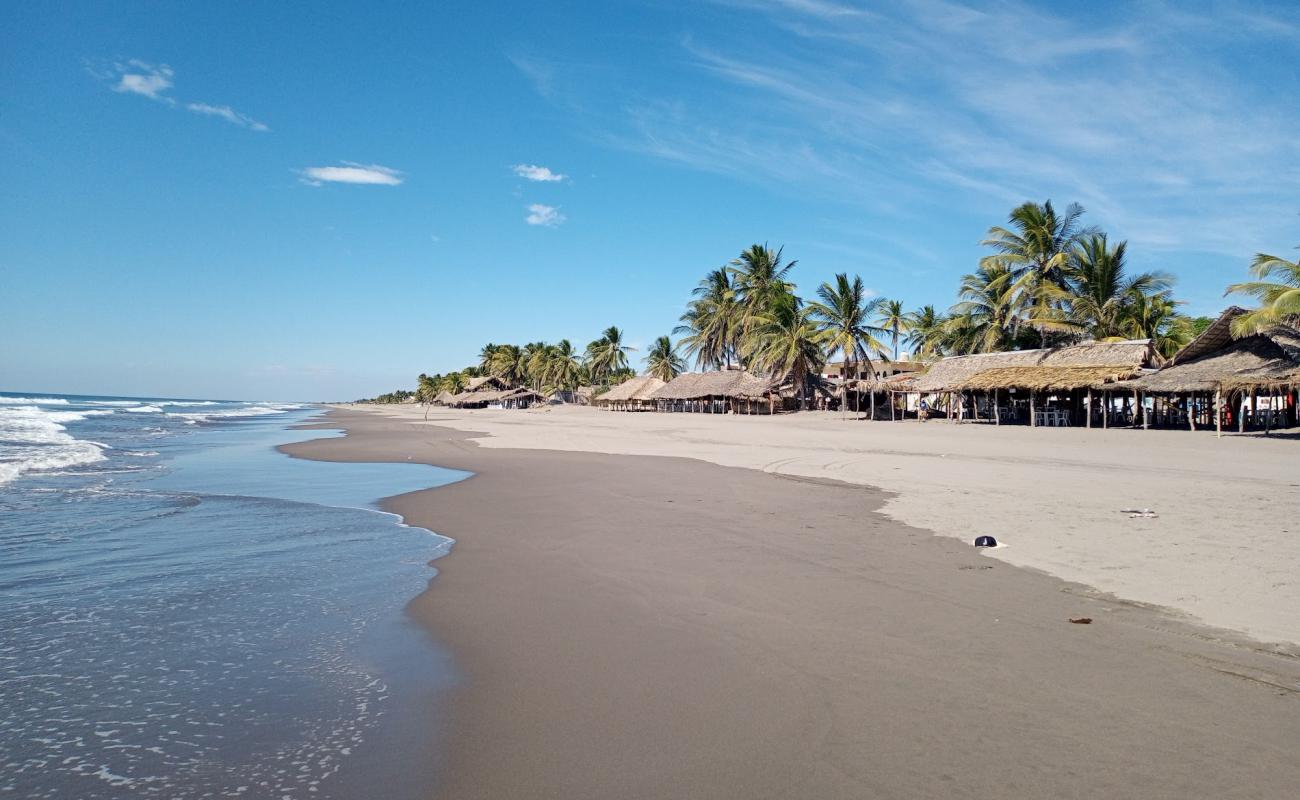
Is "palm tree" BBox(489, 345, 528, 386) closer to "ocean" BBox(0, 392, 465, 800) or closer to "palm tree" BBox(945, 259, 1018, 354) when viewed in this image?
"palm tree" BBox(945, 259, 1018, 354)

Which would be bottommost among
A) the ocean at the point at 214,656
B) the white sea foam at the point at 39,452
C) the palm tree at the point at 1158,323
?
the ocean at the point at 214,656

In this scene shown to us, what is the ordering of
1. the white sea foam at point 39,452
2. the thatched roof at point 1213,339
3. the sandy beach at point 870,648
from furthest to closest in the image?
the thatched roof at point 1213,339, the white sea foam at point 39,452, the sandy beach at point 870,648

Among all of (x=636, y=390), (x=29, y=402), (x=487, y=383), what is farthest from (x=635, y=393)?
(x=29, y=402)

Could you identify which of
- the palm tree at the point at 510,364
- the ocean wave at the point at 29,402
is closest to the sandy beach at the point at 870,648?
the palm tree at the point at 510,364

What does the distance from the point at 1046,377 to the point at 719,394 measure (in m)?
25.7

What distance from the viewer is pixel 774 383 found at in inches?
1866

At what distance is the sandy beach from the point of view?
291cm

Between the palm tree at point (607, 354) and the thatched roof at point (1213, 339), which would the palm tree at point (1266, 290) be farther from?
the palm tree at point (607, 354)

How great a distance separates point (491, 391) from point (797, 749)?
86.2 meters

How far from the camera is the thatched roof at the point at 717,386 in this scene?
49.4 metres

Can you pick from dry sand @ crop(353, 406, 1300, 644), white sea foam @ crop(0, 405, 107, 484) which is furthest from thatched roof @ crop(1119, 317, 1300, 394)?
white sea foam @ crop(0, 405, 107, 484)

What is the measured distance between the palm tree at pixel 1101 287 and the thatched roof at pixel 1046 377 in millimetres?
5799

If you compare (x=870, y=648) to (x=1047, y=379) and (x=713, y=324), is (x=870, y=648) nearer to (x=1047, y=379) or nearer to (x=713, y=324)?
(x=1047, y=379)

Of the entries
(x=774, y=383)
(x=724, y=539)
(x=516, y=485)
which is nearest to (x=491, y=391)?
(x=774, y=383)
